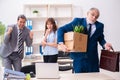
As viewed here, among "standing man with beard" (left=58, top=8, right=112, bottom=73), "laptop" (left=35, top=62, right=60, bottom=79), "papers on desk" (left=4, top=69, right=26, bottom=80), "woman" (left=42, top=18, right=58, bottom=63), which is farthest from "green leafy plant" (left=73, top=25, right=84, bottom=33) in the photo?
"woman" (left=42, top=18, right=58, bottom=63)

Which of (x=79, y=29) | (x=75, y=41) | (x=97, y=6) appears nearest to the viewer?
(x=75, y=41)

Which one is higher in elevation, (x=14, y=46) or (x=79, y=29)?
(x=79, y=29)

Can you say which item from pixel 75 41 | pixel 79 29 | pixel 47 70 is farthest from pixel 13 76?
pixel 79 29

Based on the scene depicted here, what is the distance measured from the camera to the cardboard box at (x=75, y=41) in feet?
9.86

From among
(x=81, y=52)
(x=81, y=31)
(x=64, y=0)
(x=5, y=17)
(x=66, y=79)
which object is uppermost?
(x=64, y=0)

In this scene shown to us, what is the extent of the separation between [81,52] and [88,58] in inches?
5.3

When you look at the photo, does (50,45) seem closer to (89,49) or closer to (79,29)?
(89,49)

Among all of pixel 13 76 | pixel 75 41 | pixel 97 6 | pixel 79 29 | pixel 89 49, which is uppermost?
pixel 97 6

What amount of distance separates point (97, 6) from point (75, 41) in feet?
12.4

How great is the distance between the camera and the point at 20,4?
6441 millimetres

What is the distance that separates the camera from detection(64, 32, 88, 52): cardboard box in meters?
3.00

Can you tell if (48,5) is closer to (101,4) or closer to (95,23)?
(101,4)

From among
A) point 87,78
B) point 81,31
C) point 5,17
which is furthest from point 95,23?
point 5,17

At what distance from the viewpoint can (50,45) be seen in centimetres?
464
